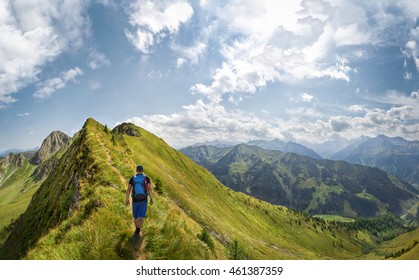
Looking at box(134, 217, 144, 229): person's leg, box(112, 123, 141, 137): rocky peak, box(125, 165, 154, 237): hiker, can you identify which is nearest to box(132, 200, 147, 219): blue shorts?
box(125, 165, 154, 237): hiker

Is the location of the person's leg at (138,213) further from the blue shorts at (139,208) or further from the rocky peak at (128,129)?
the rocky peak at (128,129)

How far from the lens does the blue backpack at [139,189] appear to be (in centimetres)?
1588

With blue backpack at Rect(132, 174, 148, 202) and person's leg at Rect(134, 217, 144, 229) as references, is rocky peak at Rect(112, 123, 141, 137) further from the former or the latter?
person's leg at Rect(134, 217, 144, 229)

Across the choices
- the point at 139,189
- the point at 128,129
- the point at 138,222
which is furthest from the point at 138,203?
the point at 128,129

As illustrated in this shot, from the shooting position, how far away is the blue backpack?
625 inches

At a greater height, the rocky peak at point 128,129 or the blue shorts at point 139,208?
the rocky peak at point 128,129

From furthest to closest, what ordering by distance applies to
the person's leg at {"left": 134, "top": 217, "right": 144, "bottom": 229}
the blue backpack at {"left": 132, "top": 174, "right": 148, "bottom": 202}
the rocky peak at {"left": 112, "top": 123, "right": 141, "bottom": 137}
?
the rocky peak at {"left": 112, "top": 123, "right": 141, "bottom": 137}
the blue backpack at {"left": 132, "top": 174, "right": 148, "bottom": 202}
the person's leg at {"left": 134, "top": 217, "right": 144, "bottom": 229}

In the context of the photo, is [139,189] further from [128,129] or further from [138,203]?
[128,129]

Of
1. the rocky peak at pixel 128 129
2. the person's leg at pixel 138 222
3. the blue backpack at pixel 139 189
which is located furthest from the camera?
the rocky peak at pixel 128 129

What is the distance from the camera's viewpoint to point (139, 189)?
16.1 metres

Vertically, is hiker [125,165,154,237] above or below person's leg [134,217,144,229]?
above

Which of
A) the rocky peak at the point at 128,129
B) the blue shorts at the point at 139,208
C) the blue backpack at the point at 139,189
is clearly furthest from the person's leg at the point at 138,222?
the rocky peak at the point at 128,129
